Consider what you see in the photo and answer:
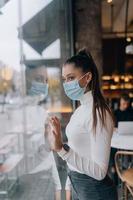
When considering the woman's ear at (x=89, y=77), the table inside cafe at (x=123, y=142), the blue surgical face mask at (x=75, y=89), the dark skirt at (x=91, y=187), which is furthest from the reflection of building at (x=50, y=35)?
the dark skirt at (x=91, y=187)

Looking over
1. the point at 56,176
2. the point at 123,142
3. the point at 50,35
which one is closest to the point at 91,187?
the point at 56,176

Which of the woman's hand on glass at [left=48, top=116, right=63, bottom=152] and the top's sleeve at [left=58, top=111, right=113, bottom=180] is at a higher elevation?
the woman's hand on glass at [left=48, top=116, right=63, bottom=152]

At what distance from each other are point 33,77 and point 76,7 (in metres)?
1.88

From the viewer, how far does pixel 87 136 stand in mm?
1566

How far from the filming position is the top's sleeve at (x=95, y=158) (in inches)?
57.8

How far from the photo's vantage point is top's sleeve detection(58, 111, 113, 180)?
1.47 metres

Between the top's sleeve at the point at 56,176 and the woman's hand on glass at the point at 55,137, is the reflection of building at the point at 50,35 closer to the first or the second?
the top's sleeve at the point at 56,176

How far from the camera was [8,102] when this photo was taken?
303 cm

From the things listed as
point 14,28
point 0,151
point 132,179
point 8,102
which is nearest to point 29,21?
point 14,28

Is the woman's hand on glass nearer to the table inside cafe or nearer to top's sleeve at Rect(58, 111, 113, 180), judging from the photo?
top's sleeve at Rect(58, 111, 113, 180)

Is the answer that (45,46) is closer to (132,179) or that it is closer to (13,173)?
(13,173)

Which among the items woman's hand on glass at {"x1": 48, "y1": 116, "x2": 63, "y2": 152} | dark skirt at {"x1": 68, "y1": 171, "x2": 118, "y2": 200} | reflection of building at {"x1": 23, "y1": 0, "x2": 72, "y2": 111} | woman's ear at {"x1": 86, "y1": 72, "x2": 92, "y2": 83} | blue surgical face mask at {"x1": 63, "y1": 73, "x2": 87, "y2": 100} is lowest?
dark skirt at {"x1": 68, "y1": 171, "x2": 118, "y2": 200}

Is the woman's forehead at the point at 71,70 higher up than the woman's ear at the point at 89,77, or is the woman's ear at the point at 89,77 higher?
the woman's forehead at the point at 71,70

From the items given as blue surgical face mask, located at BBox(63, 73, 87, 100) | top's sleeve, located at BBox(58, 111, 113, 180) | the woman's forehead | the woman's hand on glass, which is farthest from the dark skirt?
the woman's forehead
